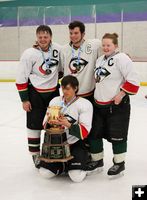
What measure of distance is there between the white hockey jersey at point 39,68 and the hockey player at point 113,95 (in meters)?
0.33

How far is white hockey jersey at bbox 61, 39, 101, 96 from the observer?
2572 mm

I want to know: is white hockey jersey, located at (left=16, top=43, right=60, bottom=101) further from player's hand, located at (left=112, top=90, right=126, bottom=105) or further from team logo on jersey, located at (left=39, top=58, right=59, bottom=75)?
player's hand, located at (left=112, top=90, right=126, bottom=105)

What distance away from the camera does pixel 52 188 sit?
240 centimetres

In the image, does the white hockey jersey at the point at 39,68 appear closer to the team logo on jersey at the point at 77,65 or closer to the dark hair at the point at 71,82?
the team logo on jersey at the point at 77,65

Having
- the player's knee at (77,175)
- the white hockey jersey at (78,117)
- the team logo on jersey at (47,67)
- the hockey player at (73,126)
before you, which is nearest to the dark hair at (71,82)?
the hockey player at (73,126)

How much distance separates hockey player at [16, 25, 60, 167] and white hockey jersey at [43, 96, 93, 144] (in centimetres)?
18

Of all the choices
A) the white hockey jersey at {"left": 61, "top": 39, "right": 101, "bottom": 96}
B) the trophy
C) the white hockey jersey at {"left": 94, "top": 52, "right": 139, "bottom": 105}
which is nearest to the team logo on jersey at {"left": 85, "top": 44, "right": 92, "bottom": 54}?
the white hockey jersey at {"left": 61, "top": 39, "right": 101, "bottom": 96}

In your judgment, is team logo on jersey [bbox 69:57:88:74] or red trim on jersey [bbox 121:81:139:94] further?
team logo on jersey [bbox 69:57:88:74]

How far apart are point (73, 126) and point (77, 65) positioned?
0.44 meters

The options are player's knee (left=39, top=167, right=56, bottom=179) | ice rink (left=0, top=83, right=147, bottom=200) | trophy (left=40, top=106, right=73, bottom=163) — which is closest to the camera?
ice rink (left=0, top=83, right=147, bottom=200)

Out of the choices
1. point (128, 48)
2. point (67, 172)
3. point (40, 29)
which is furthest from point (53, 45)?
point (128, 48)

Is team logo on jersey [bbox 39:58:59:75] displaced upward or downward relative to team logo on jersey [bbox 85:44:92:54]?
downward

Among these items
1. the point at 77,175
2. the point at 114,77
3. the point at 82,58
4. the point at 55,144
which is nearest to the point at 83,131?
the point at 55,144

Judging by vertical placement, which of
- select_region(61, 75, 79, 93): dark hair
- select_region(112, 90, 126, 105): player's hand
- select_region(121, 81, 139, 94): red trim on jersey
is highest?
select_region(61, 75, 79, 93): dark hair
